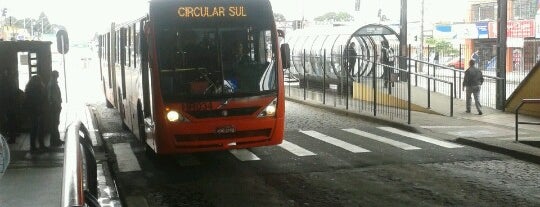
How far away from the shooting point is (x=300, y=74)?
30672mm

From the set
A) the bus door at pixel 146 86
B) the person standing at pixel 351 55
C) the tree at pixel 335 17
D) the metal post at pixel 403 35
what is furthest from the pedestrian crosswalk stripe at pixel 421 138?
the tree at pixel 335 17

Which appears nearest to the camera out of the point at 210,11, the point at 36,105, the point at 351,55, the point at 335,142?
the point at 210,11

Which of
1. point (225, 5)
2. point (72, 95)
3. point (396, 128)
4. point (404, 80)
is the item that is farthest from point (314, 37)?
point (225, 5)

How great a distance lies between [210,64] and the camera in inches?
411

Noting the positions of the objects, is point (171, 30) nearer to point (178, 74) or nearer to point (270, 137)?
point (178, 74)

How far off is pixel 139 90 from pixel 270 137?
2.68 metres

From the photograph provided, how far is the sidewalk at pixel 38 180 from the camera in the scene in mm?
8523

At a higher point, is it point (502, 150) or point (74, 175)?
point (74, 175)

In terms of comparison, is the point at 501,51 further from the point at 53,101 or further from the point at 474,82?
the point at 53,101

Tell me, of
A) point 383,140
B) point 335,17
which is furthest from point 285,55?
point 335,17

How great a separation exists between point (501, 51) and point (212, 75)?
39.1 feet

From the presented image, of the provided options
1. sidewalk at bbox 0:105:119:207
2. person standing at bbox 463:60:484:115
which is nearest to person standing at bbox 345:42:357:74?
person standing at bbox 463:60:484:115

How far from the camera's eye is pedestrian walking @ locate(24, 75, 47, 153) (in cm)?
1266

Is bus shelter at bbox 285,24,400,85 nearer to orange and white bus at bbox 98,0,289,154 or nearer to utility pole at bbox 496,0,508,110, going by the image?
utility pole at bbox 496,0,508,110
